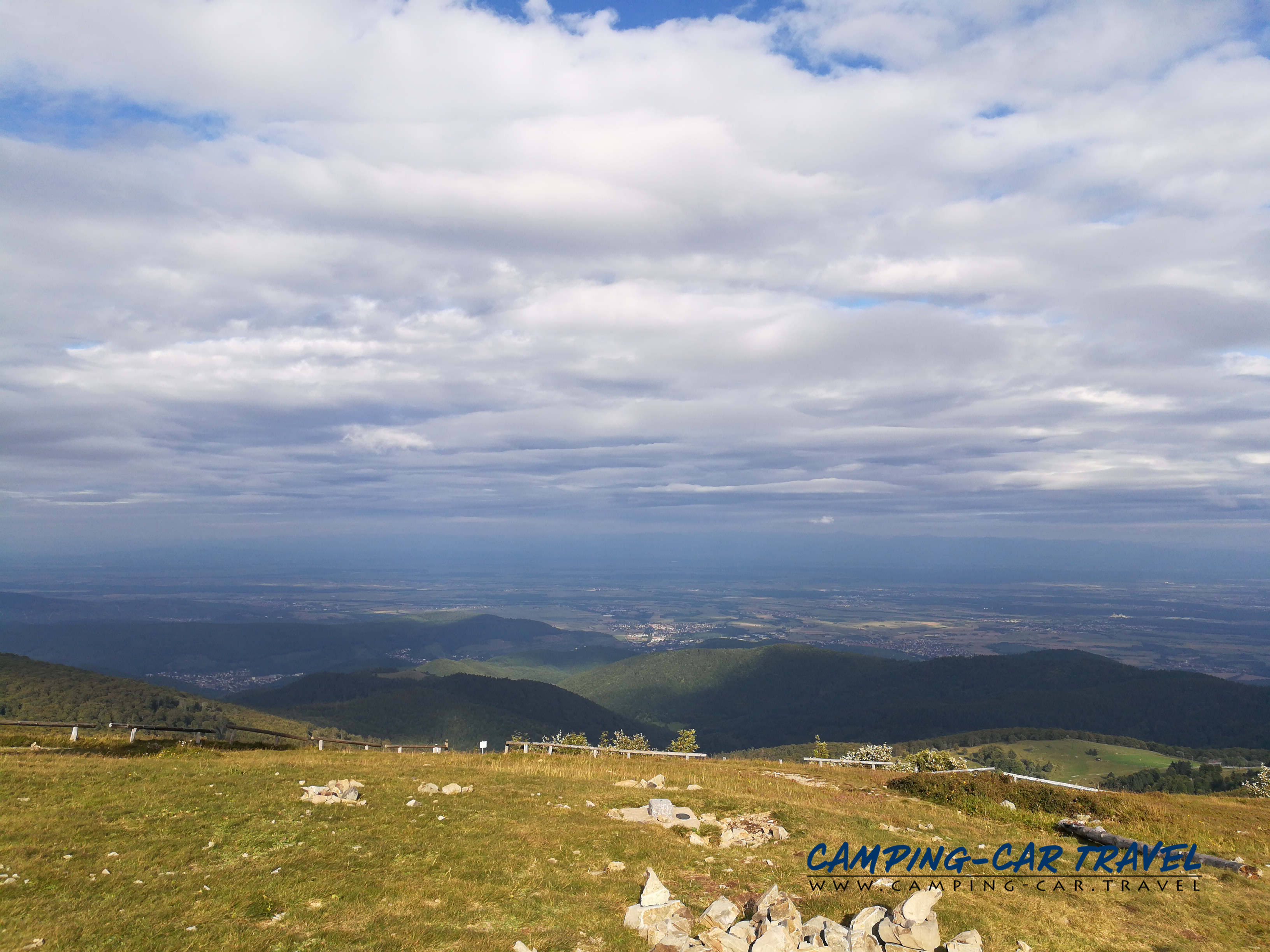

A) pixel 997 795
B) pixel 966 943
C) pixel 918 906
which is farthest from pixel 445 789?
pixel 997 795

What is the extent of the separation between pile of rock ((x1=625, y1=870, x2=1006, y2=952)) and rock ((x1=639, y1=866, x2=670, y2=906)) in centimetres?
2

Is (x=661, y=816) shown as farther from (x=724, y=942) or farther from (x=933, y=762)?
(x=933, y=762)

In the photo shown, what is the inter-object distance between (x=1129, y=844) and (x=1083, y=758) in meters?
159

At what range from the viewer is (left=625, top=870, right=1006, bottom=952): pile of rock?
12.6 meters

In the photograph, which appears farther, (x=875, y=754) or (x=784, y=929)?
(x=875, y=754)

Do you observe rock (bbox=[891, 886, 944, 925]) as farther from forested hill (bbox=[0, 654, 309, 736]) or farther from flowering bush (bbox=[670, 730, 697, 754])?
forested hill (bbox=[0, 654, 309, 736])

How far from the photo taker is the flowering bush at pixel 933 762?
46.5m

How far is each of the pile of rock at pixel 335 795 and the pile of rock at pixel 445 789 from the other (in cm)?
229

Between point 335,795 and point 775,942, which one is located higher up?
point 775,942

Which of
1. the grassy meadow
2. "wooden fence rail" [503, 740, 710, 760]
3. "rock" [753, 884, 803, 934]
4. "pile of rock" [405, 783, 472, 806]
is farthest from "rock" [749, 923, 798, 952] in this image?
"wooden fence rail" [503, 740, 710, 760]

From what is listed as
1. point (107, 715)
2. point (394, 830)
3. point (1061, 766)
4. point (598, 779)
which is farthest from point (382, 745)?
point (1061, 766)

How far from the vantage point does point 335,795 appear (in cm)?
2258

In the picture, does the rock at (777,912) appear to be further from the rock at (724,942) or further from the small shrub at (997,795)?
the small shrub at (997,795)

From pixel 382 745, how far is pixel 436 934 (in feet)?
114
